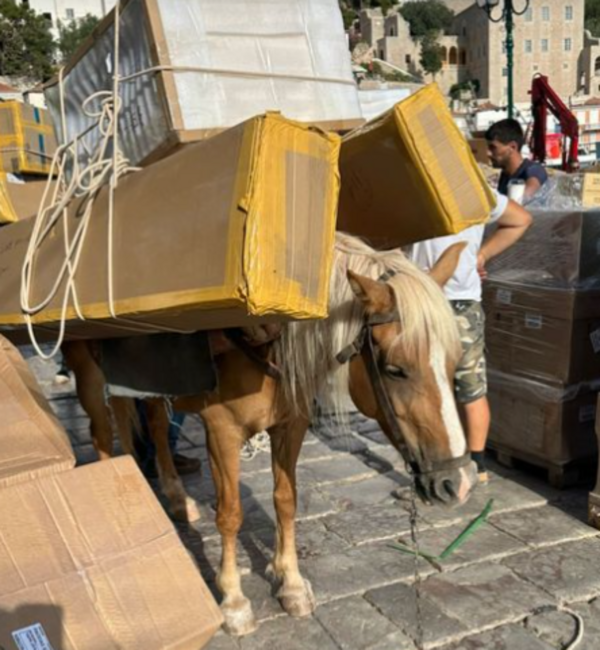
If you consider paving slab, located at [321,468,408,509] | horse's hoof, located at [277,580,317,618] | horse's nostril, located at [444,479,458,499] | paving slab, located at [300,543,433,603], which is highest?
horse's nostril, located at [444,479,458,499]

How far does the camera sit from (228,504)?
10.1 ft

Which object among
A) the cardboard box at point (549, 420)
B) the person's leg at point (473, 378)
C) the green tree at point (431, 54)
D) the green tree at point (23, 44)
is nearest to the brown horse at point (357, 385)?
the person's leg at point (473, 378)

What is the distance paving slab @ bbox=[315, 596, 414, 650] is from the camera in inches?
111

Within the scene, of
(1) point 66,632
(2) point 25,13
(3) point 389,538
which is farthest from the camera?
(2) point 25,13

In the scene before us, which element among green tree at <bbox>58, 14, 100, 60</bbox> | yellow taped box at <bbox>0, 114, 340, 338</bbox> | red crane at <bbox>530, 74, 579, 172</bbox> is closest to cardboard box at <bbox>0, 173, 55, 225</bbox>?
yellow taped box at <bbox>0, 114, 340, 338</bbox>

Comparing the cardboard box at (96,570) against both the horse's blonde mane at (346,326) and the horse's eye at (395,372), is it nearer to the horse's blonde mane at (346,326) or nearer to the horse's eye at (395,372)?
the horse's blonde mane at (346,326)

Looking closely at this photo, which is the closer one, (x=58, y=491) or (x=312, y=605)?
(x=58, y=491)

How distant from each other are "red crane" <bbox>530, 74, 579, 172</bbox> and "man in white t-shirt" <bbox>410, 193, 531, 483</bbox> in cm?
838

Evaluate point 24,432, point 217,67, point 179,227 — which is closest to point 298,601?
point 24,432

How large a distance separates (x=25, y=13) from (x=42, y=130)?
258 ft

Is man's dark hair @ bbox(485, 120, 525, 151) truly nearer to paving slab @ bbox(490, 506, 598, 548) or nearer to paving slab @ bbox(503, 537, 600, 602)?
paving slab @ bbox(490, 506, 598, 548)

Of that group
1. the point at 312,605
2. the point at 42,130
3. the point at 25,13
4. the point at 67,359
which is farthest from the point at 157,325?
the point at 25,13

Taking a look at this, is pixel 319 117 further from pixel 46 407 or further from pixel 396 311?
pixel 46 407

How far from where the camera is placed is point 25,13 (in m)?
72.5
